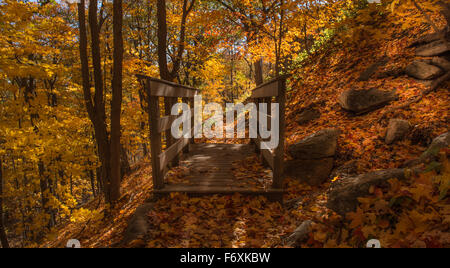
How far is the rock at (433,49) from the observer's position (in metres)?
4.91

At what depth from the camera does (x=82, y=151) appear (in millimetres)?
11422

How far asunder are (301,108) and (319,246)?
17.3ft

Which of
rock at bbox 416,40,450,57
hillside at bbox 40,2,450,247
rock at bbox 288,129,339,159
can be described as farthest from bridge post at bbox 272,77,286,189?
rock at bbox 416,40,450,57

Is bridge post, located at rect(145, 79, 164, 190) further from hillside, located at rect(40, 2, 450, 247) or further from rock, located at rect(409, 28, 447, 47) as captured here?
rock, located at rect(409, 28, 447, 47)

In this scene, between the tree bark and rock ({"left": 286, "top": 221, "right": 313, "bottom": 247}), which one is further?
Answer: the tree bark

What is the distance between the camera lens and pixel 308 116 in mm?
6367

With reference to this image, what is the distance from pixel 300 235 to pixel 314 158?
6.66 feet

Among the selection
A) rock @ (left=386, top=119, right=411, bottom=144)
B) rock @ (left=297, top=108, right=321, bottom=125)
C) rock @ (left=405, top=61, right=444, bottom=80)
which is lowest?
rock @ (left=386, top=119, right=411, bottom=144)

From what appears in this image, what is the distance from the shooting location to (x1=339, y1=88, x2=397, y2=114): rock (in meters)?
4.99

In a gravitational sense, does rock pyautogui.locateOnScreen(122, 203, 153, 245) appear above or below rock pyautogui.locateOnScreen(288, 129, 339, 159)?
below

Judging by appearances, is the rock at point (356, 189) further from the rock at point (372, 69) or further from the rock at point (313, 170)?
the rock at point (372, 69)

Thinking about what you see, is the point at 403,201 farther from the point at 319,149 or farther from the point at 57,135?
the point at 57,135

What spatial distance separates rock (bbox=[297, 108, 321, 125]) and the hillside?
0.13 feet
